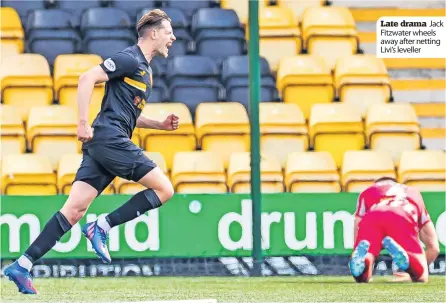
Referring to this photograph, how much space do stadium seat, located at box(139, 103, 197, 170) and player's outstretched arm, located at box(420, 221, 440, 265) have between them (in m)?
2.83

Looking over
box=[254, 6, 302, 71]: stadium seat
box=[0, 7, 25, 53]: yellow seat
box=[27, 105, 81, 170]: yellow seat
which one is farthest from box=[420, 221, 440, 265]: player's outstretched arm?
box=[0, 7, 25, 53]: yellow seat

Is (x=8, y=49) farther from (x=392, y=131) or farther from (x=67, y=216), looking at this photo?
(x=67, y=216)

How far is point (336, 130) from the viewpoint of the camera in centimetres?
1213

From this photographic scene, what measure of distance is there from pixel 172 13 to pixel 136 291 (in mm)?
5225

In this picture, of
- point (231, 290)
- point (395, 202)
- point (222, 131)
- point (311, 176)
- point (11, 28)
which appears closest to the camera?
point (231, 290)

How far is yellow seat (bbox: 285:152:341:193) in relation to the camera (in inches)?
452

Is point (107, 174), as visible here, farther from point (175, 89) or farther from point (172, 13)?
point (172, 13)

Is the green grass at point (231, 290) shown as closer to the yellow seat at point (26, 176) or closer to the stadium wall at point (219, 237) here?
the stadium wall at point (219, 237)

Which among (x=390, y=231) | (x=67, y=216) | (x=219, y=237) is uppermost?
(x=67, y=216)

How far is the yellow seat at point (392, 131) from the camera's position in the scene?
12195mm

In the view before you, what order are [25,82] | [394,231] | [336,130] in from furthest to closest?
[25,82], [336,130], [394,231]

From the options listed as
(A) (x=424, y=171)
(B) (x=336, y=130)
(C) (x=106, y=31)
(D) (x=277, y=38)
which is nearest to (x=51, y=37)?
(C) (x=106, y=31)

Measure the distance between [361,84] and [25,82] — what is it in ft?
10.7

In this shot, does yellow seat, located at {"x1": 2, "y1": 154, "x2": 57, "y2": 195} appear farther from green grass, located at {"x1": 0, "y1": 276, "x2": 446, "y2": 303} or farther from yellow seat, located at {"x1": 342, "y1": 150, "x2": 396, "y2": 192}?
yellow seat, located at {"x1": 342, "y1": 150, "x2": 396, "y2": 192}
